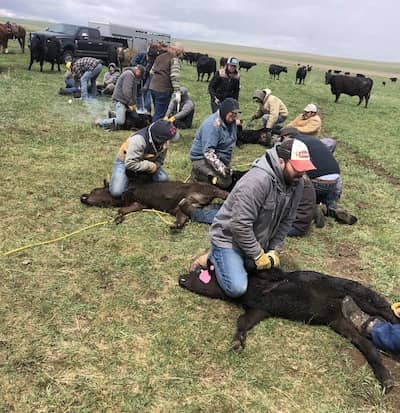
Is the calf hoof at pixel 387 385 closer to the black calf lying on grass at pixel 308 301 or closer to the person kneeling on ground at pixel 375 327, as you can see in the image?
the person kneeling on ground at pixel 375 327

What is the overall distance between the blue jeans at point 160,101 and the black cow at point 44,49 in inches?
420

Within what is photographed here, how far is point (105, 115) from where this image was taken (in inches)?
447

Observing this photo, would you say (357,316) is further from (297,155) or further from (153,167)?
(153,167)

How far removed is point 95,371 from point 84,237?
7.34ft

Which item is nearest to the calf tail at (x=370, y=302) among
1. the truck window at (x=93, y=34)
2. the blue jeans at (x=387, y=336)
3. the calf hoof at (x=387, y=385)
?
the blue jeans at (x=387, y=336)

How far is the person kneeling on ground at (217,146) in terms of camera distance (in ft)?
19.8

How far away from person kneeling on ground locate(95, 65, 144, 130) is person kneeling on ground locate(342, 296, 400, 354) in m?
7.38

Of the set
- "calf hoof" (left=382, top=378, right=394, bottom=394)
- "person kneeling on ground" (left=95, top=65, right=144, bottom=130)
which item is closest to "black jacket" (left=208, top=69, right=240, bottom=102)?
"person kneeling on ground" (left=95, top=65, right=144, bottom=130)

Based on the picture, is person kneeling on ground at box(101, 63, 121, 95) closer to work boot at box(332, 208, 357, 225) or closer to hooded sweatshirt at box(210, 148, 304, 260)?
work boot at box(332, 208, 357, 225)

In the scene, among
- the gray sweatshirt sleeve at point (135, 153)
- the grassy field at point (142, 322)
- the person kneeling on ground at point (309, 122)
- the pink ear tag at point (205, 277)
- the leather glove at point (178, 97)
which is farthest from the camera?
the leather glove at point (178, 97)

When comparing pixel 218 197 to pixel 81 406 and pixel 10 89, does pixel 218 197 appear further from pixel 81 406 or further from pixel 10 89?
pixel 10 89

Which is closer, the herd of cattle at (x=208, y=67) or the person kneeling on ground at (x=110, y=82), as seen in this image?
the person kneeling on ground at (x=110, y=82)

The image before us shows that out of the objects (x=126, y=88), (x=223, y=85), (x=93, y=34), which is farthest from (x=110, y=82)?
(x=93, y=34)

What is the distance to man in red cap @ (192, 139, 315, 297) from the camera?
359cm
